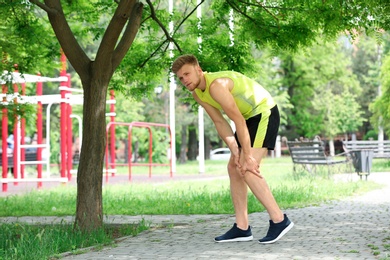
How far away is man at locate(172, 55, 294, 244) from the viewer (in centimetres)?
688

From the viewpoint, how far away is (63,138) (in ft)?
62.7

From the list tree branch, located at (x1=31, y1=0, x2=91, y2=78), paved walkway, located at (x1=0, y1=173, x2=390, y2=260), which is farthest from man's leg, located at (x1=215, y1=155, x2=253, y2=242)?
tree branch, located at (x1=31, y1=0, x2=91, y2=78)

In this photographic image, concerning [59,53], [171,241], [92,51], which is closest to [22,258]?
[171,241]

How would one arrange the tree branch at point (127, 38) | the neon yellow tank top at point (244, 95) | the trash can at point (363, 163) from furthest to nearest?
the trash can at point (363, 163), the tree branch at point (127, 38), the neon yellow tank top at point (244, 95)

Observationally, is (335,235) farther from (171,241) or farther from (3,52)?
(3,52)

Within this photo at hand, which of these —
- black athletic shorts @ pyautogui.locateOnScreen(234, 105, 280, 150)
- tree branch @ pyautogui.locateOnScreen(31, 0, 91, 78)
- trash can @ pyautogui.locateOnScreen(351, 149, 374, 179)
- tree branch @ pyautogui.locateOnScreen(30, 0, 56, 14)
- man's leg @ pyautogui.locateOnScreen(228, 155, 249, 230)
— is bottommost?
man's leg @ pyautogui.locateOnScreen(228, 155, 249, 230)

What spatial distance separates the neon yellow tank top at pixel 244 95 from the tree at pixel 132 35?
1.22 m

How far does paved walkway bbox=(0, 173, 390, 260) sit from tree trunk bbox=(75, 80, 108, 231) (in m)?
0.61

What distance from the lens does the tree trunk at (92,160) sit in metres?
8.29

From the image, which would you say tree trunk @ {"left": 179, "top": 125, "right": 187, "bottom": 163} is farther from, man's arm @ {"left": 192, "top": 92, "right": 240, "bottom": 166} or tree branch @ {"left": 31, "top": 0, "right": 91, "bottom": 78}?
man's arm @ {"left": 192, "top": 92, "right": 240, "bottom": 166}

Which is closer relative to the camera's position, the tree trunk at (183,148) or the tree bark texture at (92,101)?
the tree bark texture at (92,101)

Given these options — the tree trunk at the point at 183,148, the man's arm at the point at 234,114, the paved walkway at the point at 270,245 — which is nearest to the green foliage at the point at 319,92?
the tree trunk at the point at 183,148

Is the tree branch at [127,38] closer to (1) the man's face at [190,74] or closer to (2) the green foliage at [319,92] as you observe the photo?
(1) the man's face at [190,74]

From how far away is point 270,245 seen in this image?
23.0ft
